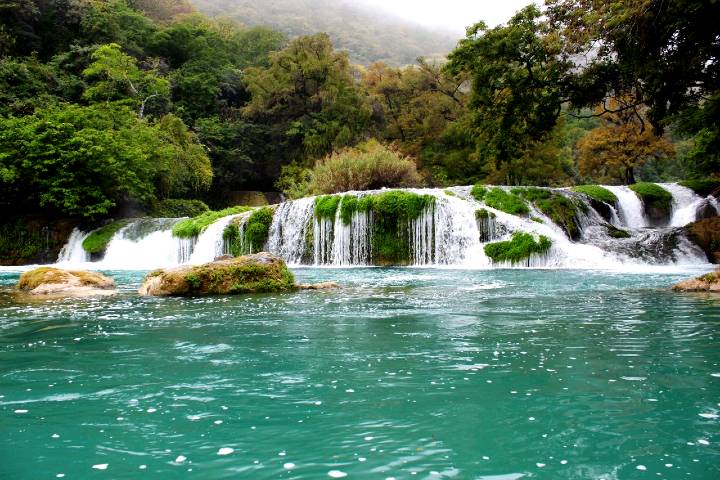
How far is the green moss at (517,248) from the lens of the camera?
18.0 meters

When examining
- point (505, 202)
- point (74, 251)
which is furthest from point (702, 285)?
point (74, 251)

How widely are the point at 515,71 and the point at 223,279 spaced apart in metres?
12.5

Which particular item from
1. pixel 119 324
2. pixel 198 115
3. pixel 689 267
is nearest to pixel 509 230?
pixel 689 267

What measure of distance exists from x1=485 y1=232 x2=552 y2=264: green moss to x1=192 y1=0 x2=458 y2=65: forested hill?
3885 inches

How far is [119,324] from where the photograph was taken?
309 inches

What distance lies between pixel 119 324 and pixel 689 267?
611 inches

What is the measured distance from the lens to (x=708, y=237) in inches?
718

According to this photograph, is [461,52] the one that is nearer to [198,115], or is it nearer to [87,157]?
[87,157]

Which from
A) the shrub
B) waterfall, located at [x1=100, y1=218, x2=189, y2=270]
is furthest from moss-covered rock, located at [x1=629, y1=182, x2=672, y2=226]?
waterfall, located at [x1=100, y1=218, x2=189, y2=270]

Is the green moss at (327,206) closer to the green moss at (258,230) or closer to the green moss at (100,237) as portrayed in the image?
the green moss at (258,230)

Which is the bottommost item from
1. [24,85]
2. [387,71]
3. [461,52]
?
[461,52]

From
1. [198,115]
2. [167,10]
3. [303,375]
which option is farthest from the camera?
[167,10]

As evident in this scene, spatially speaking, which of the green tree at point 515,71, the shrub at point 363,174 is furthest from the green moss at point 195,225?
the green tree at point 515,71

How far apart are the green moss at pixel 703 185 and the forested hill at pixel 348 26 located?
303ft
